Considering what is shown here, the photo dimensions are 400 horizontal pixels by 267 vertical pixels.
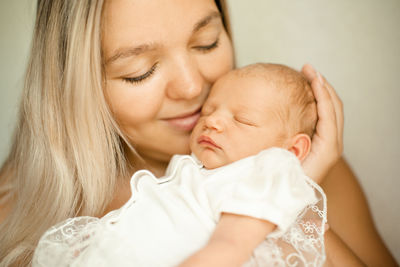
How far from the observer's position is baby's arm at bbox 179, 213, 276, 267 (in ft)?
2.64

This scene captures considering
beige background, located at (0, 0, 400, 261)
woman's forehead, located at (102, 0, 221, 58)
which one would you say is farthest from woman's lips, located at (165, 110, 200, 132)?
beige background, located at (0, 0, 400, 261)

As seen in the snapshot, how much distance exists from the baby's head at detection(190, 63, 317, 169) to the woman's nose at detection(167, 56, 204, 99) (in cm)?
10

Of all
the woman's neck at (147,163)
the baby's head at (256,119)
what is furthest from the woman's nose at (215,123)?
the woman's neck at (147,163)

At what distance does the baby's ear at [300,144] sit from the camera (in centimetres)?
117

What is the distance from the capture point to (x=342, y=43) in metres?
2.05

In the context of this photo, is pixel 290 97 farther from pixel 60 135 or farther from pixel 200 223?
pixel 60 135

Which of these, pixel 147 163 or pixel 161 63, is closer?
pixel 161 63

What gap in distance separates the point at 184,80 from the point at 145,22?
0.80 feet

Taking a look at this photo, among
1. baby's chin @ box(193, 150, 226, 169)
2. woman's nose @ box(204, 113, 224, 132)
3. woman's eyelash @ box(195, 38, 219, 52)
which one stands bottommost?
baby's chin @ box(193, 150, 226, 169)

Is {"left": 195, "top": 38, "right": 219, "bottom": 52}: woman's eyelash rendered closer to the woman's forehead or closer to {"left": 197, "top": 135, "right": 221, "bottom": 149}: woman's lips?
the woman's forehead

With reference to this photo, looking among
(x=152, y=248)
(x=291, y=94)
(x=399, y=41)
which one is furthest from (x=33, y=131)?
(x=399, y=41)

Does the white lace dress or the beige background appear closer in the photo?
the white lace dress

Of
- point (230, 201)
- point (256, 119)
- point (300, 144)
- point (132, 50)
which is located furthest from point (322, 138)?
point (132, 50)

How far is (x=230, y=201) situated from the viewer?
92 centimetres
